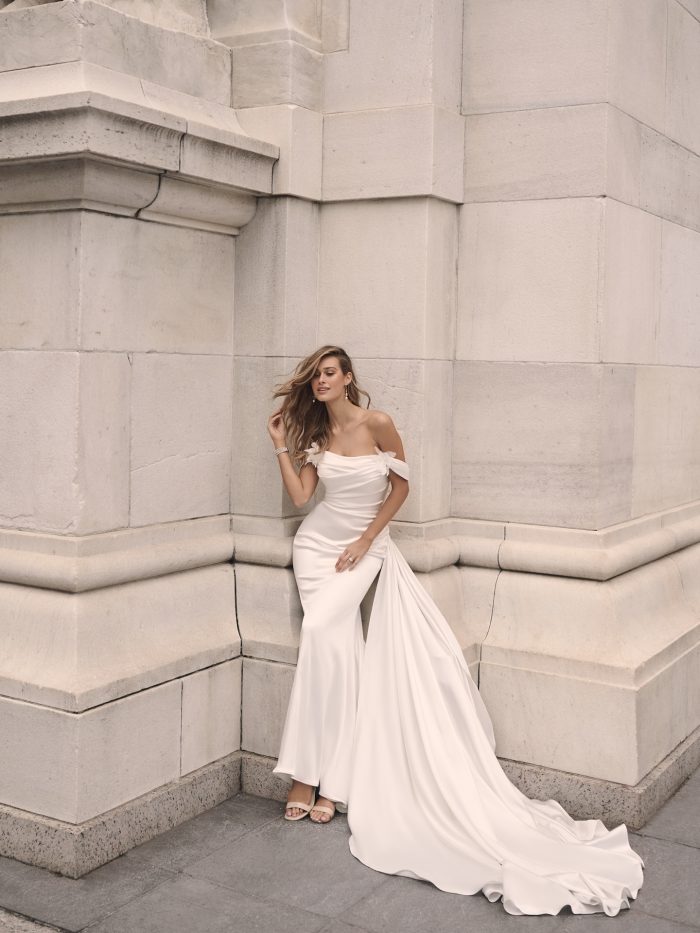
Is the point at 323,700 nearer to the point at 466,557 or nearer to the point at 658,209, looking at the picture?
the point at 466,557

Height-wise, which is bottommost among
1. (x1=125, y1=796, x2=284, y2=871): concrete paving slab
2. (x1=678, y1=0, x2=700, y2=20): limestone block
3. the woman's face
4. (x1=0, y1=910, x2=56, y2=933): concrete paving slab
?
(x1=0, y1=910, x2=56, y2=933): concrete paving slab

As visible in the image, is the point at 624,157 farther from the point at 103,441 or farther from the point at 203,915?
the point at 203,915

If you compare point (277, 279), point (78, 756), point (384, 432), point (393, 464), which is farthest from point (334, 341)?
point (78, 756)

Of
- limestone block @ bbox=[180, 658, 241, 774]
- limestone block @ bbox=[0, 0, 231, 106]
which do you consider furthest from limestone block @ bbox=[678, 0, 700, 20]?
limestone block @ bbox=[180, 658, 241, 774]

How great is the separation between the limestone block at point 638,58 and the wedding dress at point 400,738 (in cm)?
211

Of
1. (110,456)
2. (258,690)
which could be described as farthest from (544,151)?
(258,690)

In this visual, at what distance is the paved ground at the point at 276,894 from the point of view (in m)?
4.37

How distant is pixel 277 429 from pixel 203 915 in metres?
2.18

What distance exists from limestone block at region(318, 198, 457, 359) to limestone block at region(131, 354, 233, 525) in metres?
0.64

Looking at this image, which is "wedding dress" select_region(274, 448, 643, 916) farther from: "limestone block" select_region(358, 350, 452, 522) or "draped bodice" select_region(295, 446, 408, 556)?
"limestone block" select_region(358, 350, 452, 522)

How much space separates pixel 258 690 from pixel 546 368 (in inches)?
81.6

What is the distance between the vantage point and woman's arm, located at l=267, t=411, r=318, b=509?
5.46 m

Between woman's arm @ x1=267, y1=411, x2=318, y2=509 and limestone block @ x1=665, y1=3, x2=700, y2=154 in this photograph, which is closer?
woman's arm @ x1=267, y1=411, x2=318, y2=509

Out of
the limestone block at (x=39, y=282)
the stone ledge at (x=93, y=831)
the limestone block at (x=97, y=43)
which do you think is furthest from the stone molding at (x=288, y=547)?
the limestone block at (x=97, y=43)
